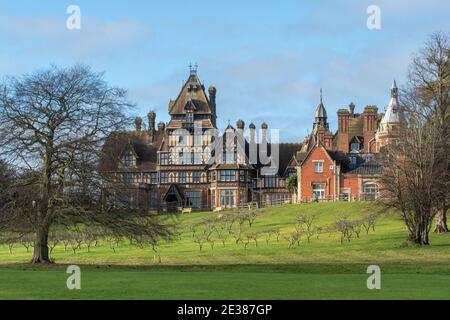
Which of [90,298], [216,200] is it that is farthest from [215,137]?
[90,298]

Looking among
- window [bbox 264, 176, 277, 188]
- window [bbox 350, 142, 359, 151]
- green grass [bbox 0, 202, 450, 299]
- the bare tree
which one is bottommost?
green grass [bbox 0, 202, 450, 299]

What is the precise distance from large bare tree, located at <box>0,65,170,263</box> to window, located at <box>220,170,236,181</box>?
5811 centimetres

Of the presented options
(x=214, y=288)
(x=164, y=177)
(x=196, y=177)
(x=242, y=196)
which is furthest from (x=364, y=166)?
(x=214, y=288)

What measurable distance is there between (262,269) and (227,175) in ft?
201

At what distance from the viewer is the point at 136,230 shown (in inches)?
1598

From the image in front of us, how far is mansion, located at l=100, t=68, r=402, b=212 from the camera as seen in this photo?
93.4 m

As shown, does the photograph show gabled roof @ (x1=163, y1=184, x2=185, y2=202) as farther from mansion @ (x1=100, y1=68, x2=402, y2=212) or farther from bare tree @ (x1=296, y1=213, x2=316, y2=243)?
→ bare tree @ (x1=296, y1=213, x2=316, y2=243)

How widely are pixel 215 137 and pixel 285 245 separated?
47.3 metres

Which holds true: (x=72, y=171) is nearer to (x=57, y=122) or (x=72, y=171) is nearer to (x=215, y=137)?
(x=57, y=122)

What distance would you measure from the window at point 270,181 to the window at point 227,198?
17.4 feet

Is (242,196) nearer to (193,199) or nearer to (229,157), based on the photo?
(229,157)

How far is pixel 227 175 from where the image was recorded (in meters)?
99.7

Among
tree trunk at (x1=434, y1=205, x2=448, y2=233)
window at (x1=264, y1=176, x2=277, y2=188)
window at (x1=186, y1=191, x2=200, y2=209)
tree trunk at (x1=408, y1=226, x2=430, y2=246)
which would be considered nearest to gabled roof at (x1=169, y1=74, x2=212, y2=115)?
window at (x1=186, y1=191, x2=200, y2=209)

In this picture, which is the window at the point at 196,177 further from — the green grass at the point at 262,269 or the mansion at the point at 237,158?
the green grass at the point at 262,269
